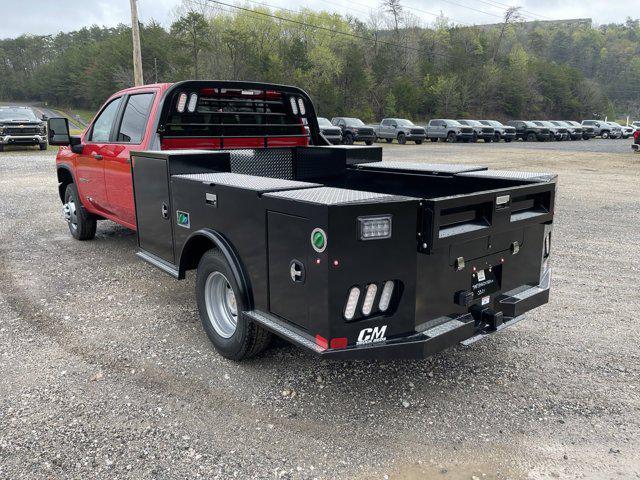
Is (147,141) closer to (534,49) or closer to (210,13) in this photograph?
(210,13)

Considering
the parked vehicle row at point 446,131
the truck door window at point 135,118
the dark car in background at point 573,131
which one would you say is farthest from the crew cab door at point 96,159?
the dark car in background at point 573,131

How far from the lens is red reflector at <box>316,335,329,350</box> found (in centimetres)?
296

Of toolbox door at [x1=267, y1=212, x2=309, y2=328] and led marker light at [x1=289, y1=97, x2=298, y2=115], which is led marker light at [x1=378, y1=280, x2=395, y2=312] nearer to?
toolbox door at [x1=267, y1=212, x2=309, y2=328]

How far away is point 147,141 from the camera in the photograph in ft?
17.8

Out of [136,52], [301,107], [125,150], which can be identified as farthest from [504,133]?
[125,150]

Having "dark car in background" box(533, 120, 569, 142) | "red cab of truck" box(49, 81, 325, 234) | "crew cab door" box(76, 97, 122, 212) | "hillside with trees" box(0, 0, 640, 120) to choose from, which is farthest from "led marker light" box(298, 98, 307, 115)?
"hillside with trees" box(0, 0, 640, 120)

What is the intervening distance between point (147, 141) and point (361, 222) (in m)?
3.32

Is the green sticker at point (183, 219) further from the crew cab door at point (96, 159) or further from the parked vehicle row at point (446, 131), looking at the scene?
the parked vehicle row at point (446, 131)

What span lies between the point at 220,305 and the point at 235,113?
267cm

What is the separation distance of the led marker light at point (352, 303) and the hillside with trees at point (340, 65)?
178 feet

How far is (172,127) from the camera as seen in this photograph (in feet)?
18.4

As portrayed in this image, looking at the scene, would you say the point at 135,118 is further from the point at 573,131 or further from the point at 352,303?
the point at 573,131

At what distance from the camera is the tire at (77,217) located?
7414 mm

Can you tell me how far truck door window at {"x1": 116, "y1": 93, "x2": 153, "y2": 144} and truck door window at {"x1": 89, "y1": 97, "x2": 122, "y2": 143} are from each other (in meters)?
0.31
